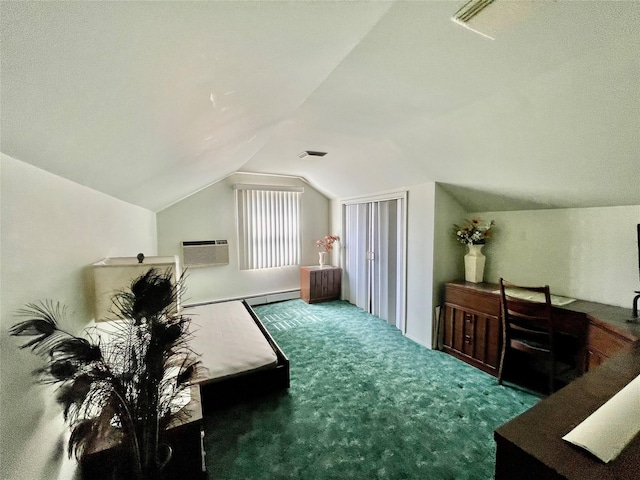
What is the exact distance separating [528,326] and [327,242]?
3633mm

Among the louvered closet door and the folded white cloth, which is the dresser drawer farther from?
the folded white cloth

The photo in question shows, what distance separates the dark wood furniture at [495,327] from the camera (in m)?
1.93

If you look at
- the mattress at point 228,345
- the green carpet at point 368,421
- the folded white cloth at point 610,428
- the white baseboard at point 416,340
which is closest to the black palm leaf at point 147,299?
the mattress at point 228,345

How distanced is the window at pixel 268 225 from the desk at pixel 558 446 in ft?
15.0

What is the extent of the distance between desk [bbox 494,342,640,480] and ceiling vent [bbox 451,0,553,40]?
1.59 m

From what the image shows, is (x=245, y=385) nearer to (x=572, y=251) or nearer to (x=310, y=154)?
(x=310, y=154)

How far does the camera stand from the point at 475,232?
317 cm

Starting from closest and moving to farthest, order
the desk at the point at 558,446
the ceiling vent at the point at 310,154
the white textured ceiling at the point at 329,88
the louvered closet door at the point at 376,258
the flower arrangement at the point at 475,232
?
1. the white textured ceiling at the point at 329,88
2. the desk at the point at 558,446
3. the flower arrangement at the point at 475,232
4. the ceiling vent at the point at 310,154
5. the louvered closet door at the point at 376,258

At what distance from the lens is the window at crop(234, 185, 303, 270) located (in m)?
4.93

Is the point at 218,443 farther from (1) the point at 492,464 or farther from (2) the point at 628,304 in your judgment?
(2) the point at 628,304

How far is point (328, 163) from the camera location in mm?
4062

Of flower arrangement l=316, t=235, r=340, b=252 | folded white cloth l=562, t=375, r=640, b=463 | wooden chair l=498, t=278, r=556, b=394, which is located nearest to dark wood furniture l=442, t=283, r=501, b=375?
wooden chair l=498, t=278, r=556, b=394

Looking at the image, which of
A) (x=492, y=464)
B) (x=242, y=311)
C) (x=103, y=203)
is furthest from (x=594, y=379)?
(x=242, y=311)

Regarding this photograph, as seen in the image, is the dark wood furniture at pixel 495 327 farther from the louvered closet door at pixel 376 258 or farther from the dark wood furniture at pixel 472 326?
the louvered closet door at pixel 376 258
